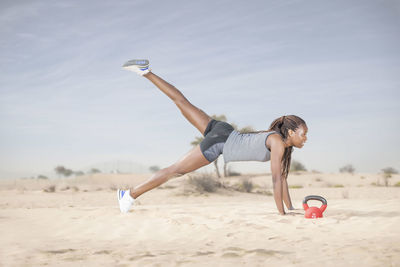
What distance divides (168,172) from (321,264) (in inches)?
121

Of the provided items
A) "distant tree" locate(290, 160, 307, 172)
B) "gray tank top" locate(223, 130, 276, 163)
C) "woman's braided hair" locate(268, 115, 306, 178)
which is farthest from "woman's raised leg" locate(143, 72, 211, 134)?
"distant tree" locate(290, 160, 307, 172)

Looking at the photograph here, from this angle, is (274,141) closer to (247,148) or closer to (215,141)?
(247,148)

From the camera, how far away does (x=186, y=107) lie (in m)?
6.06

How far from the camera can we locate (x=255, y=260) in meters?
3.45

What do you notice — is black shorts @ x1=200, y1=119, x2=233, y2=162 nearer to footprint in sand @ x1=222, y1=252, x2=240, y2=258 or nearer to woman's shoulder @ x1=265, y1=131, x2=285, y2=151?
woman's shoulder @ x1=265, y1=131, x2=285, y2=151

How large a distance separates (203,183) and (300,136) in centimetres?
882

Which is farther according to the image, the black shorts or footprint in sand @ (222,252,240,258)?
the black shorts

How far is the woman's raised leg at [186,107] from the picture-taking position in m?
5.96

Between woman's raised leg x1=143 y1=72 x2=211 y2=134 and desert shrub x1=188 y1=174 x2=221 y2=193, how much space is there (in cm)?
798

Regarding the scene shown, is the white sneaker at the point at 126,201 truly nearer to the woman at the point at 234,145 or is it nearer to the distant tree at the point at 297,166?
the woman at the point at 234,145

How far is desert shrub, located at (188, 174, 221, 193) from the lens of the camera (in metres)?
13.9

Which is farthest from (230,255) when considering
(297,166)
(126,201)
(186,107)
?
(297,166)

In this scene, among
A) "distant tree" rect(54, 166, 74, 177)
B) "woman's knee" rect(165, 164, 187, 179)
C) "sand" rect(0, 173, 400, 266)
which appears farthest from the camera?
"distant tree" rect(54, 166, 74, 177)

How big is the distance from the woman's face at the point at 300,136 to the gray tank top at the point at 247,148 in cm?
30
